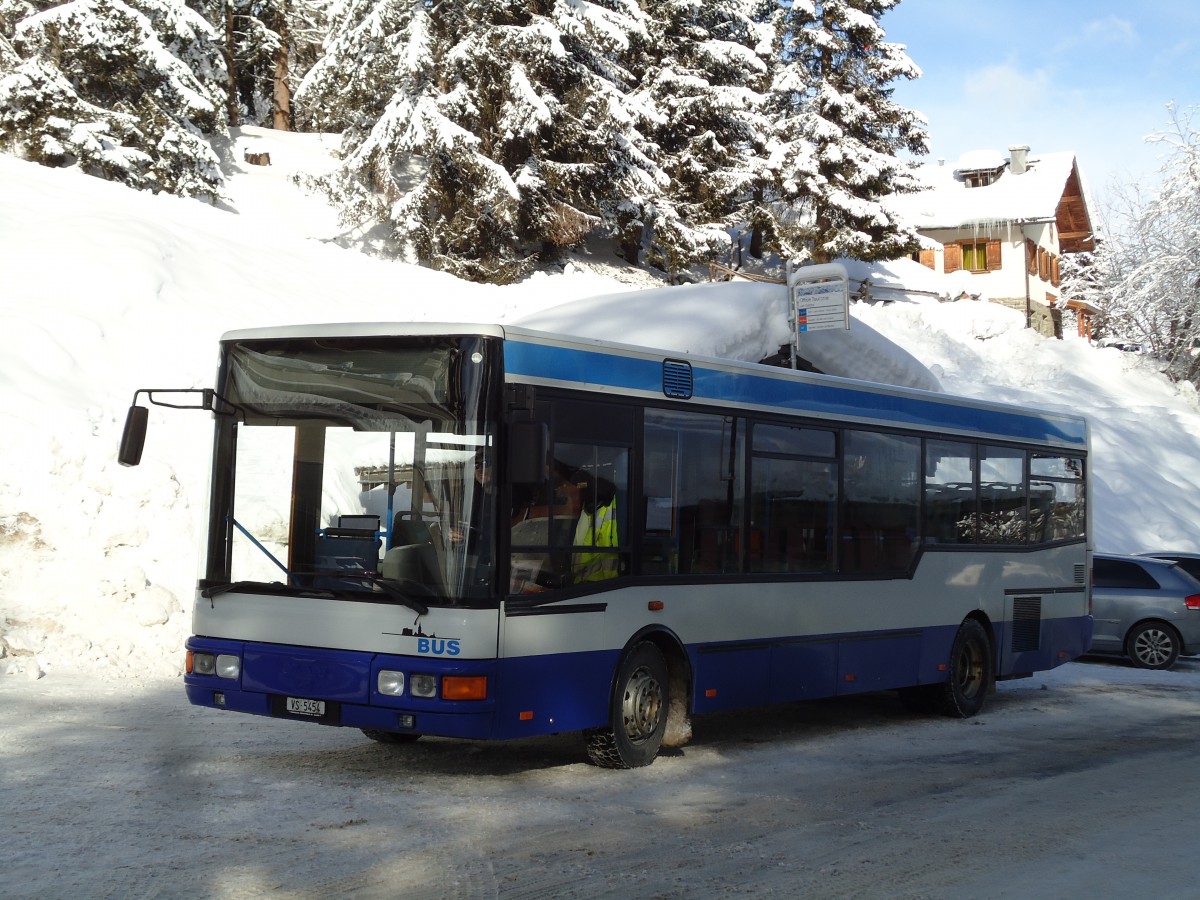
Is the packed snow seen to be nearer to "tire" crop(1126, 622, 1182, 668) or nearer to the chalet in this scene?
"tire" crop(1126, 622, 1182, 668)

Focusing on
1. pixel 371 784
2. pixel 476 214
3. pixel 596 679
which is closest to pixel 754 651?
pixel 596 679

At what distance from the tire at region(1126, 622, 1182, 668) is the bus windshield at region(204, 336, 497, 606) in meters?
12.6

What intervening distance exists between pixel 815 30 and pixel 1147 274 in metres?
15.3

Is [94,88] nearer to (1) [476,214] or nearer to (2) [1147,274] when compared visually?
(1) [476,214]

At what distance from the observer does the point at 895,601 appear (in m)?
12.0

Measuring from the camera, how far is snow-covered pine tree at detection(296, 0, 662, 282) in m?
35.0

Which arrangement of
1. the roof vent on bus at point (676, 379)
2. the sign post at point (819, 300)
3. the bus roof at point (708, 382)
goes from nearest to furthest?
the bus roof at point (708, 382)
the roof vent on bus at point (676, 379)
the sign post at point (819, 300)

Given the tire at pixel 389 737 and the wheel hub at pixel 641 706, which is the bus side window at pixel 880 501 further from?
the tire at pixel 389 737

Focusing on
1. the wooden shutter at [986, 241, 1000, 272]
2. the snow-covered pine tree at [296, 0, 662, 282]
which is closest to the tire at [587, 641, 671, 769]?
the snow-covered pine tree at [296, 0, 662, 282]

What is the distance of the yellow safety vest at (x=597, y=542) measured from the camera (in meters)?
8.70

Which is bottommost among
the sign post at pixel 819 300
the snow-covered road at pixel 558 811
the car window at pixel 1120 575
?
the snow-covered road at pixel 558 811

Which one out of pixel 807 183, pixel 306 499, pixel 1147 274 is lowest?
pixel 306 499

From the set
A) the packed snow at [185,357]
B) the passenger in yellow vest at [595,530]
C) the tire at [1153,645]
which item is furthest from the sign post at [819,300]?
the passenger in yellow vest at [595,530]

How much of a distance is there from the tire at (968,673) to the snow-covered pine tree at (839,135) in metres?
34.5
